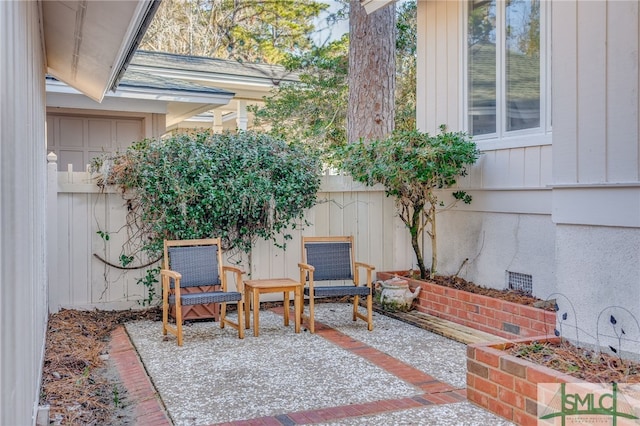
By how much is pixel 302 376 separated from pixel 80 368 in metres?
1.72

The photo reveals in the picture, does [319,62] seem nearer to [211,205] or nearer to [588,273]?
[211,205]

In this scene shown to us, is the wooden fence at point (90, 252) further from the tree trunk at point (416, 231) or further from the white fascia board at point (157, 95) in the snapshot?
the white fascia board at point (157, 95)

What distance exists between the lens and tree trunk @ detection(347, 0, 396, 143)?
334 inches

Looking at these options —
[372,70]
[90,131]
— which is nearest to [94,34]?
[372,70]

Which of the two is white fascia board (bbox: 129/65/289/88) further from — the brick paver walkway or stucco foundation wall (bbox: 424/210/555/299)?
the brick paver walkway

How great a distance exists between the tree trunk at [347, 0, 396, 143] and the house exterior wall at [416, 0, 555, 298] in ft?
4.27

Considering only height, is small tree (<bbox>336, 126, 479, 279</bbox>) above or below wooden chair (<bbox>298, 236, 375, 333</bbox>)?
above

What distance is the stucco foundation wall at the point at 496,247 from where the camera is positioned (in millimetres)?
5555

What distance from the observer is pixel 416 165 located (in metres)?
6.02

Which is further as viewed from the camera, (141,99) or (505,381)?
(141,99)

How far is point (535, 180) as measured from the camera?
5.57m

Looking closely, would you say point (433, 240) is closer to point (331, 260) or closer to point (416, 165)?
point (416, 165)

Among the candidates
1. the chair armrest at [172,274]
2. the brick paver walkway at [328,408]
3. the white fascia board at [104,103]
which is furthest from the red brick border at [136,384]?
the white fascia board at [104,103]

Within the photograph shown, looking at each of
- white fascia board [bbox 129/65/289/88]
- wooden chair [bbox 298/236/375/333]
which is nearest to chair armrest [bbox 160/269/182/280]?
wooden chair [bbox 298/236/375/333]
